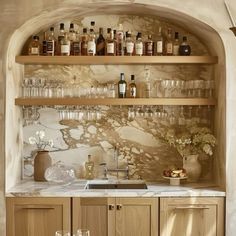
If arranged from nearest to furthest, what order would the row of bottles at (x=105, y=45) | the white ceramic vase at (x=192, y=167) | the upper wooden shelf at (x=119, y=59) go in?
the upper wooden shelf at (x=119, y=59) → the row of bottles at (x=105, y=45) → the white ceramic vase at (x=192, y=167)

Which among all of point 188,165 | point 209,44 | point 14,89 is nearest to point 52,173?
point 14,89

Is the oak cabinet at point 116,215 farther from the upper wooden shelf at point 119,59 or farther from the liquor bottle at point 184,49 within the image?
the liquor bottle at point 184,49

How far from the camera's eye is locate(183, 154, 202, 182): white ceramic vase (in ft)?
14.1

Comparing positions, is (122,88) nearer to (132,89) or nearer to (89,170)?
(132,89)

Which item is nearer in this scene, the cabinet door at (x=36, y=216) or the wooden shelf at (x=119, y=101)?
the cabinet door at (x=36, y=216)

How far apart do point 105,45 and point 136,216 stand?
5.07 ft

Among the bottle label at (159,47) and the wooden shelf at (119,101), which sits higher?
the bottle label at (159,47)

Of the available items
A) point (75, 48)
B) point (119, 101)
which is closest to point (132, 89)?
point (119, 101)

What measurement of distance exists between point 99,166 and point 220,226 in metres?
1.28

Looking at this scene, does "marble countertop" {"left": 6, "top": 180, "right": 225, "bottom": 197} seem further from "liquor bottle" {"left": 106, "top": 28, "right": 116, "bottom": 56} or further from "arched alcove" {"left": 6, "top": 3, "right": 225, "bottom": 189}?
"liquor bottle" {"left": 106, "top": 28, "right": 116, "bottom": 56}

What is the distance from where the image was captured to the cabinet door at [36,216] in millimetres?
3861

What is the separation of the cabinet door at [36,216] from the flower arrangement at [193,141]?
1.13m

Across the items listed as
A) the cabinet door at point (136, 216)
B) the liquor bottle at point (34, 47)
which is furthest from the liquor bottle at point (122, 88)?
the cabinet door at point (136, 216)

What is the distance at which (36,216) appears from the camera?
3883mm
